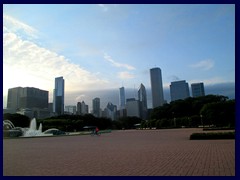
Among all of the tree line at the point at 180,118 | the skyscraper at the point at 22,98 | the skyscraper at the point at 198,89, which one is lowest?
the tree line at the point at 180,118

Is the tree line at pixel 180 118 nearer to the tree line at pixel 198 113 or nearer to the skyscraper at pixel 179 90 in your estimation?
the tree line at pixel 198 113

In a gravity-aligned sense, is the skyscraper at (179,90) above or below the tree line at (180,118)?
above

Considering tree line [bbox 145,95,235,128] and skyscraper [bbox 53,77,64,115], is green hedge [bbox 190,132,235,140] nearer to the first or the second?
tree line [bbox 145,95,235,128]

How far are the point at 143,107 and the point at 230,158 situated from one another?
6147 inches

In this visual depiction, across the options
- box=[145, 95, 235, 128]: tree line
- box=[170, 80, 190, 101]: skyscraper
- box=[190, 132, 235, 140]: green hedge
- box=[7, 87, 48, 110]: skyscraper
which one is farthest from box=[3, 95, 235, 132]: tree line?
box=[170, 80, 190, 101]: skyscraper

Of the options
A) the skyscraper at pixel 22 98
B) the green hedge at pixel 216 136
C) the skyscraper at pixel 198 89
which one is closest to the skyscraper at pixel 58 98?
the skyscraper at pixel 22 98

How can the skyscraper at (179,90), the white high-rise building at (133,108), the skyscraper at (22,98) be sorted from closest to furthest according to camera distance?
the skyscraper at (22,98)
the skyscraper at (179,90)
the white high-rise building at (133,108)

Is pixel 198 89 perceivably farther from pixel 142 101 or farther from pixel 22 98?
pixel 22 98

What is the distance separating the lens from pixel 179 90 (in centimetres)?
15275

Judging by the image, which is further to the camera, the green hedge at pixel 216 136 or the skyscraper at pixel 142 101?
the skyscraper at pixel 142 101

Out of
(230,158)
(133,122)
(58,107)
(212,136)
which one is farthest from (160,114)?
(58,107)

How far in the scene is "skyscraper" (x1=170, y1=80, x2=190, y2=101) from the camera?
151000mm

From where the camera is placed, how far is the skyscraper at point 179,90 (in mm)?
151000

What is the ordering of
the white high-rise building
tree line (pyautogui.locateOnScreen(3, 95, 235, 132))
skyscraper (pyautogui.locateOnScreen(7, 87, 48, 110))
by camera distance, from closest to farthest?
tree line (pyautogui.locateOnScreen(3, 95, 235, 132)), skyscraper (pyautogui.locateOnScreen(7, 87, 48, 110)), the white high-rise building
